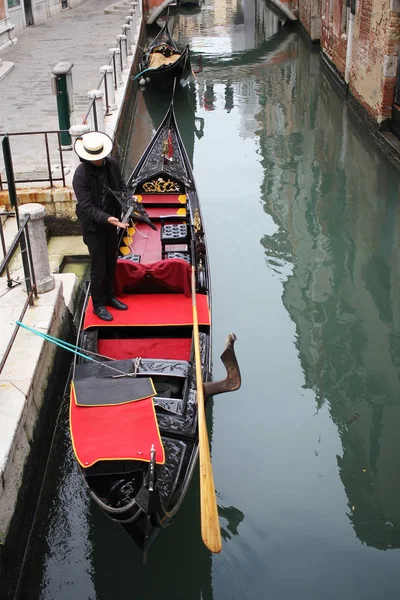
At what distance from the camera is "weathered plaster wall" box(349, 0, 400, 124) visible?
7.28m

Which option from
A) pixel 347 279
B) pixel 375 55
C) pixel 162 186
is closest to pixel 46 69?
pixel 375 55

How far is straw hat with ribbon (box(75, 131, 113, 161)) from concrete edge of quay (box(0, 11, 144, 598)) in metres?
0.79

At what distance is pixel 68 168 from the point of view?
18.0 ft

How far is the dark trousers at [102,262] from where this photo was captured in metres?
3.43

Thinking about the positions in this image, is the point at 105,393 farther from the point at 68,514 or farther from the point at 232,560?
the point at 232,560

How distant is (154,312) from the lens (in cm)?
353

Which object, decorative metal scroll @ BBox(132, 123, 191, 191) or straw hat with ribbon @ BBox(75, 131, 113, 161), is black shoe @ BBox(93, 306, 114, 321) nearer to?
straw hat with ribbon @ BBox(75, 131, 113, 161)

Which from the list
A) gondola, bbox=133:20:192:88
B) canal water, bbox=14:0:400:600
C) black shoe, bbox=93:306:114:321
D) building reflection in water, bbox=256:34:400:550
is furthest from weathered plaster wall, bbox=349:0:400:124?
black shoe, bbox=93:306:114:321

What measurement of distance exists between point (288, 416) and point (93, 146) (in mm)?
1634

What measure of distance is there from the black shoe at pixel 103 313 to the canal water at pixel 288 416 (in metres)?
0.55

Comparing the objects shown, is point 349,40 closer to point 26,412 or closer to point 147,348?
point 147,348

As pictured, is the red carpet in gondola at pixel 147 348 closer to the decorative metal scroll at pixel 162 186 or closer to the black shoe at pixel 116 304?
the black shoe at pixel 116 304

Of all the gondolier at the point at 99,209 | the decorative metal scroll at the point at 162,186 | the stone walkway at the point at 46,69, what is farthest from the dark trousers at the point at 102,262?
the stone walkway at the point at 46,69

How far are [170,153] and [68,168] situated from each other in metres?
0.83
